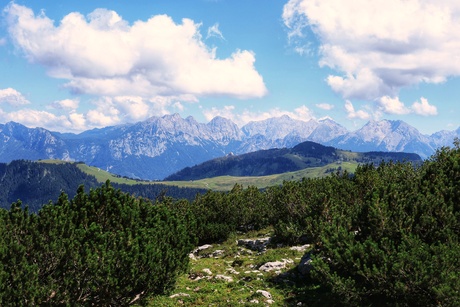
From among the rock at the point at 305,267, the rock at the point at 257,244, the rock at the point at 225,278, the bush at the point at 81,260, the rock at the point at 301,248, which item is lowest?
the rock at the point at 257,244

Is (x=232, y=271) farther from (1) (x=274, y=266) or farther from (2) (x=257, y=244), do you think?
(2) (x=257, y=244)

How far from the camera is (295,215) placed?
4822cm

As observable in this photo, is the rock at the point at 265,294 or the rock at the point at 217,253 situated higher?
the rock at the point at 265,294

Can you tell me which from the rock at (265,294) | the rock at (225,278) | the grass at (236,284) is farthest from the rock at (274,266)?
the rock at (265,294)

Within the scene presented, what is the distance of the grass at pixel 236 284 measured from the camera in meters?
26.2

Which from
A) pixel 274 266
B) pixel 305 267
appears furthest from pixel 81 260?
pixel 274 266

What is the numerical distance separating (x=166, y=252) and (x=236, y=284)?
367 inches

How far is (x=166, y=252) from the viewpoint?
24.0m

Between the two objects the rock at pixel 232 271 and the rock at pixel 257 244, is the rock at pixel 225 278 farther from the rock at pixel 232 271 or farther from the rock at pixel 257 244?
the rock at pixel 257 244

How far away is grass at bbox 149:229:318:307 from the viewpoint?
1032 inches

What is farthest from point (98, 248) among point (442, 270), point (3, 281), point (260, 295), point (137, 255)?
point (442, 270)

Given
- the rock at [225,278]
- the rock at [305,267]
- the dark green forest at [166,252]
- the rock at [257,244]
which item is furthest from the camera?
the rock at [257,244]

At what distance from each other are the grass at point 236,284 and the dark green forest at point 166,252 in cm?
170

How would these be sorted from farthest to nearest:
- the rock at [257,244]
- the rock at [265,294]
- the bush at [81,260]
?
the rock at [257,244]
the rock at [265,294]
the bush at [81,260]
